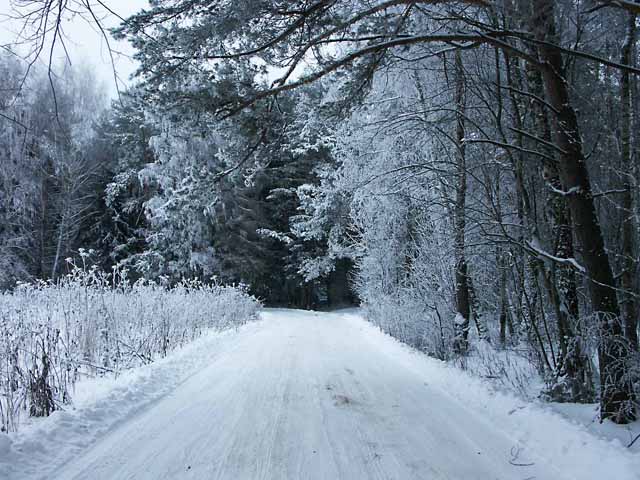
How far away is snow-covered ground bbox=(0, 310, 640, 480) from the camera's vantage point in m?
2.80

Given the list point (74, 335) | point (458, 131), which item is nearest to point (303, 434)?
point (74, 335)

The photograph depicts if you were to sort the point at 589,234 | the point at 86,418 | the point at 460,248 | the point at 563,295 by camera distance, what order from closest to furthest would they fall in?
1. the point at 86,418
2. the point at 589,234
3. the point at 563,295
4. the point at 460,248

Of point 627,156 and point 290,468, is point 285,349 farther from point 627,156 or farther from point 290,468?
point 627,156

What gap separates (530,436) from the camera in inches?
137

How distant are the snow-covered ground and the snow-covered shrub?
339 mm

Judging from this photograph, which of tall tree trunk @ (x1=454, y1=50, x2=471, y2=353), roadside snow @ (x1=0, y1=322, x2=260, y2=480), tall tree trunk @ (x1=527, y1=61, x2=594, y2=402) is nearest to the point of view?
roadside snow @ (x1=0, y1=322, x2=260, y2=480)

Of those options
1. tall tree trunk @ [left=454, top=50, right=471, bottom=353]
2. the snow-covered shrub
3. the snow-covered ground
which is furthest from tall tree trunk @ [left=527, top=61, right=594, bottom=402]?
the snow-covered shrub

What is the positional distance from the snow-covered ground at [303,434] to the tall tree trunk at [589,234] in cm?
48

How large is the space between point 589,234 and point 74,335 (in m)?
6.10

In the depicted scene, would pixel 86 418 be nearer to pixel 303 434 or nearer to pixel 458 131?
pixel 303 434

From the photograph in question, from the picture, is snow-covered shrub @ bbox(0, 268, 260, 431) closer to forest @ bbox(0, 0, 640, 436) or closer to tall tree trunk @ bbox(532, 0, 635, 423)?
forest @ bbox(0, 0, 640, 436)

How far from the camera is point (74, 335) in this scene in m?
5.36

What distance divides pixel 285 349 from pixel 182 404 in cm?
416

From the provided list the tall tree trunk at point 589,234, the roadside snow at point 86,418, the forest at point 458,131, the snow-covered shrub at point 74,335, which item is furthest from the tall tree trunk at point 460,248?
the snow-covered shrub at point 74,335
